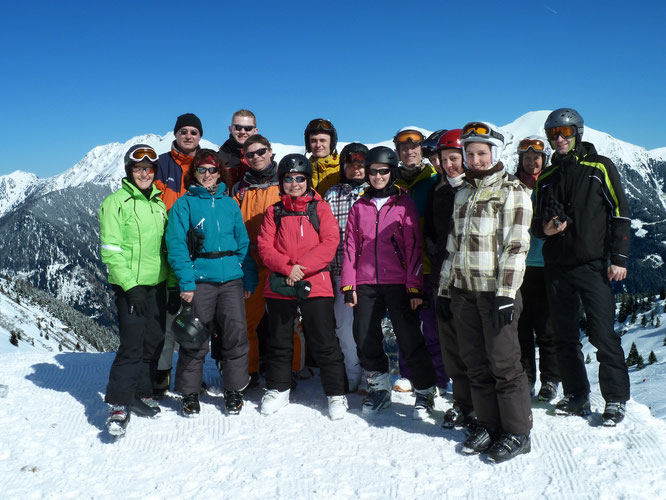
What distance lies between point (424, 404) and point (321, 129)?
3.73m

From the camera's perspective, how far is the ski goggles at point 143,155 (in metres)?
5.23

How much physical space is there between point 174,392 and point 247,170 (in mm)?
3158

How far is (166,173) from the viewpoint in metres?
6.37

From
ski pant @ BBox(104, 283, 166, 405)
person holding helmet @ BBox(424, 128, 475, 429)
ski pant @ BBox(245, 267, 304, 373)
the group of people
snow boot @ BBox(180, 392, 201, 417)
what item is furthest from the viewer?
ski pant @ BBox(245, 267, 304, 373)

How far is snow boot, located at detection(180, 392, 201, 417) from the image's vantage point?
17.5 ft

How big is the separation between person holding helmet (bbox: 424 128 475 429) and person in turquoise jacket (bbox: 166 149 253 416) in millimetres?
2231

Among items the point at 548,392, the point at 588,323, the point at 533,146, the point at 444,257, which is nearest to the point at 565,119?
the point at 533,146

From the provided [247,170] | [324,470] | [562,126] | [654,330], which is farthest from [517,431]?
[654,330]

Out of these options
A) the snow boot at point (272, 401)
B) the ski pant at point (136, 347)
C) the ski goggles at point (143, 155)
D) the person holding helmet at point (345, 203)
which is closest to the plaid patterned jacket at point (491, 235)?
the person holding helmet at point (345, 203)

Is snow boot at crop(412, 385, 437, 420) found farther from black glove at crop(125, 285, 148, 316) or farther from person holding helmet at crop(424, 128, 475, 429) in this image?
black glove at crop(125, 285, 148, 316)

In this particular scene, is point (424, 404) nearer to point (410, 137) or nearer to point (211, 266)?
point (211, 266)

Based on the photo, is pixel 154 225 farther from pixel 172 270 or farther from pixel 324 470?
pixel 324 470

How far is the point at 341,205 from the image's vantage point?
5863 millimetres

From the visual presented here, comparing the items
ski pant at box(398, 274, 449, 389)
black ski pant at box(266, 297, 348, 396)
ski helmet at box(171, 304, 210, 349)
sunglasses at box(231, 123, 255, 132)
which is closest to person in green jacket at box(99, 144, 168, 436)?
ski helmet at box(171, 304, 210, 349)
